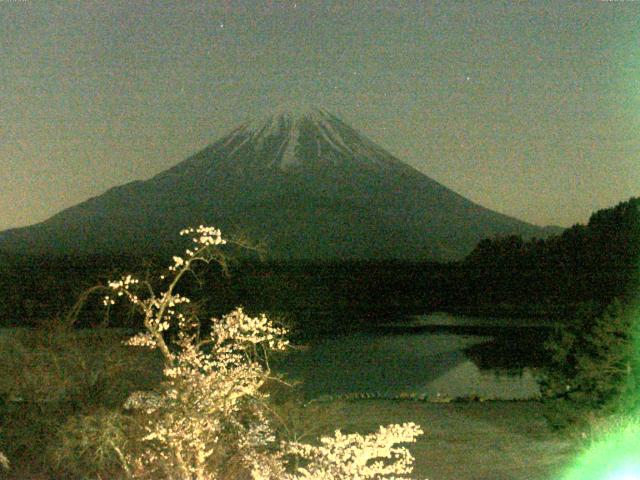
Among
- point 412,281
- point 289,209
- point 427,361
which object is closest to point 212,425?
point 427,361

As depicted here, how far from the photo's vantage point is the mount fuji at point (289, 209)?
6500cm

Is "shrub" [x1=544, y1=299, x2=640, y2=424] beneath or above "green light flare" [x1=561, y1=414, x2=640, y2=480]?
above

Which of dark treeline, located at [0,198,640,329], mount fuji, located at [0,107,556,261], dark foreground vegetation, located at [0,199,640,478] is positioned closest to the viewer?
dark foreground vegetation, located at [0,199,640,478]

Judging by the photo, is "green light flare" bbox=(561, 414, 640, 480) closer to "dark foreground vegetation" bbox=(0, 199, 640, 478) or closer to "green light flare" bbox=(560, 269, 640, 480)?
"green light flare" bbox=(560, 269, 640, 480)

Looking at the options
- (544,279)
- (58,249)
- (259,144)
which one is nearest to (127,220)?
(58,249)

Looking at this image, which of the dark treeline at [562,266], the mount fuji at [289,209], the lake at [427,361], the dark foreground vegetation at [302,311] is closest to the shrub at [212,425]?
the dark foreground vegetation at [302,311]

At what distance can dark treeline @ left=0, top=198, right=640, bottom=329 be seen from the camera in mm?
34000

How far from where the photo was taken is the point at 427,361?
2338 centimetres

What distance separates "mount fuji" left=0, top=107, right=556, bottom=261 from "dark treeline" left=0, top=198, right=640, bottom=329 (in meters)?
15.7

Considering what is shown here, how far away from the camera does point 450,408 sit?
11336mm

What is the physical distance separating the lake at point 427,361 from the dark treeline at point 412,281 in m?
3.81

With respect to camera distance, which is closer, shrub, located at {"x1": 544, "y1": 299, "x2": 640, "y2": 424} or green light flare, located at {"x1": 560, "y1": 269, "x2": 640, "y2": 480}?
green light flare, located at {"x1": 560, "y1": 269, "x2": 640, "y2": 480}

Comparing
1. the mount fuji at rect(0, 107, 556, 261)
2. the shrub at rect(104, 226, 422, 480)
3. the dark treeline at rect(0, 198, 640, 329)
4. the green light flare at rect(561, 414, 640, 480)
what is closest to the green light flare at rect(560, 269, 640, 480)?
the green light flare at rect(561, 414, 640, 480)

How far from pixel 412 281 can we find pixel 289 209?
34.7m
